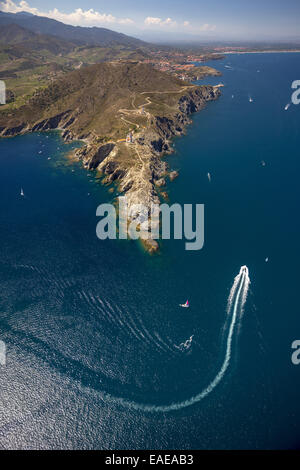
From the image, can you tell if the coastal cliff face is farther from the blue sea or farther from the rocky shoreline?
the blue sea

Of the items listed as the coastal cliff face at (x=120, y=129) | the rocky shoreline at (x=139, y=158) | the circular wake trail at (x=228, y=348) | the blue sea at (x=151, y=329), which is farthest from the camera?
the coastal cliff face at (x=120, y=129)

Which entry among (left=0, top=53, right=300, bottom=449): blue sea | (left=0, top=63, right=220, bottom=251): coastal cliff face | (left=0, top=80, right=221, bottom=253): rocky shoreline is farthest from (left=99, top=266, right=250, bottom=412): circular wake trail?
(left=0, top=63, right=220, bottom=251): coastal cliff face

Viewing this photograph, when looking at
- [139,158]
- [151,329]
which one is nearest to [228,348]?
[151,329]

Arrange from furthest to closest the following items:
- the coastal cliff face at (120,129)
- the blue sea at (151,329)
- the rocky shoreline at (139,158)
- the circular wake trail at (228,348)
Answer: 1. the coastal cliff face at (120,129)
2. the rocky shoreline at (139,158)
3. the circular wake trail at (228,348)
4. the blue sea at (151,329)

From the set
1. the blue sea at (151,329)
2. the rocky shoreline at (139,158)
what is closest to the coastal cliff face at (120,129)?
the rocky shoreline at (139,158)

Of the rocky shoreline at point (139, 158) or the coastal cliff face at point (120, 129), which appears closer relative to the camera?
the rocky shoreline at point (139, 158)

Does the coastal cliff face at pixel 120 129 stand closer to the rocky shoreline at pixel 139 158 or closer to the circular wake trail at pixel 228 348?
the rocky shoreline at pixel 139 158

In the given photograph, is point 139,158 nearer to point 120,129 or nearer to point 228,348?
point 120,129
